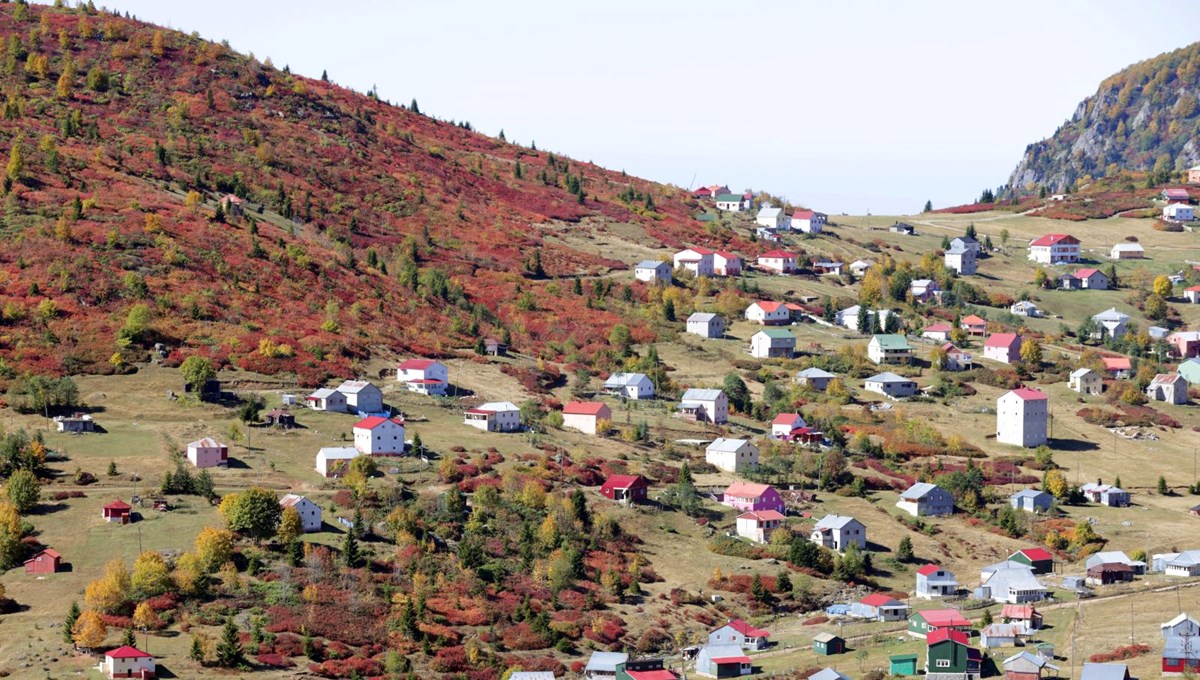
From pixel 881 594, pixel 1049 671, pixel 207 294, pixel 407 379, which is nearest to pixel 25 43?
pixel 207 294

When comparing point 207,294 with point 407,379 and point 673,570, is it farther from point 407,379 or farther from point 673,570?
point 673,570

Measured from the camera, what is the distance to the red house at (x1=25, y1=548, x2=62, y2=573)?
76.1m

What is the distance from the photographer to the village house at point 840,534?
91.8m

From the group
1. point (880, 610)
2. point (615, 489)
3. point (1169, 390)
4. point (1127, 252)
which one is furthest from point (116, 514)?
point (1127, 252)

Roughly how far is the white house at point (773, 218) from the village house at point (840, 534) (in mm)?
94664

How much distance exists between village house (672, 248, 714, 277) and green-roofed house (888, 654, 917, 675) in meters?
84.8

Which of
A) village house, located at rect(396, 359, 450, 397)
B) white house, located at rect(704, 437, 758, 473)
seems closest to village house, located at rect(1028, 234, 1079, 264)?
white house, located at rect(704, 437, 758, 473)

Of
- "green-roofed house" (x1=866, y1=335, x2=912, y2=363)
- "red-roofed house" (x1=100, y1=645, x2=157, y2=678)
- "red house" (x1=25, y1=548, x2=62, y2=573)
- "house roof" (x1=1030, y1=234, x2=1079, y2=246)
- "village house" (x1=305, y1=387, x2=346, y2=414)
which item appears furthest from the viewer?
"house roof" (x1=1030, y1=234, x2=1079, y2=246)

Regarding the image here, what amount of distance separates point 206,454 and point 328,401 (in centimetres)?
1483

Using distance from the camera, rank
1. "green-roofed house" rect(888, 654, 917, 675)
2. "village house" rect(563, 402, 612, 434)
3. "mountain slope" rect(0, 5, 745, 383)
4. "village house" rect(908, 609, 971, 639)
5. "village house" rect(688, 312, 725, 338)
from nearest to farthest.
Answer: "green-roofed house" rect(888, 654, 917, 675) < "village house" rect(908, 609, 971, 639) < "village house" rect(563, 402, 612, 434) < "mountain slope" rect(0, 5, 745, 383) < "village house" rect(688, 312, 725, 338)

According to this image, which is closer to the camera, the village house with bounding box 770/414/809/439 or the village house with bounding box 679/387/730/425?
the village house with bounding box 770/414/809/439

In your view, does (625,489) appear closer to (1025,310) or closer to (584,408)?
(584,408)

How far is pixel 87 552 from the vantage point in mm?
77938

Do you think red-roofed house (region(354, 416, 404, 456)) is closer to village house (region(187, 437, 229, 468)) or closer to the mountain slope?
village house (region(187, 437, 229, 468))
